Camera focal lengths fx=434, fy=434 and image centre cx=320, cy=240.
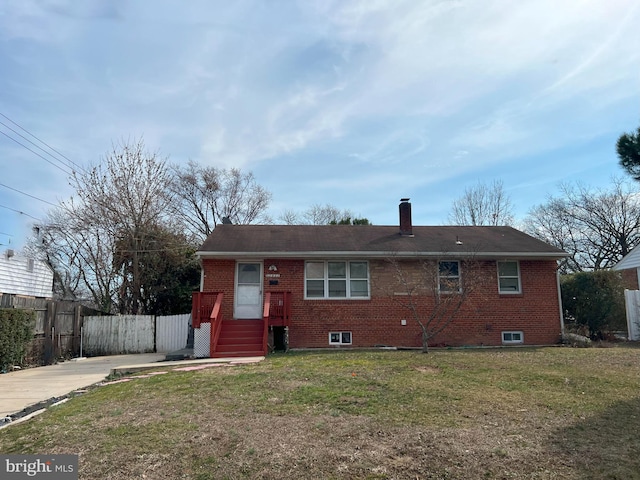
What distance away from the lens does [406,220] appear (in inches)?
675

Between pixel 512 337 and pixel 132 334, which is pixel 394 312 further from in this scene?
pixel 132 334

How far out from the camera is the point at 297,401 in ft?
20.6

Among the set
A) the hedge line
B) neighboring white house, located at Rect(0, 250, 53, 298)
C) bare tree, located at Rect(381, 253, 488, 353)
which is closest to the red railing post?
bare tree, located at Rect(381, 253, 488, 353)

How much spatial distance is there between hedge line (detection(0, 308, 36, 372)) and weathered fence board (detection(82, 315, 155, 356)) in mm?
4336

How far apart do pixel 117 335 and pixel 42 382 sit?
7476 mm

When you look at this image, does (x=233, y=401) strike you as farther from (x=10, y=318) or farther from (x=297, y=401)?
(x=10, y=318)

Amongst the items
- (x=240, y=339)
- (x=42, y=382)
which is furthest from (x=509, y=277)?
(x=42, y=382)

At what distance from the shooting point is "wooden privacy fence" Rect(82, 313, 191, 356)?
1661cm

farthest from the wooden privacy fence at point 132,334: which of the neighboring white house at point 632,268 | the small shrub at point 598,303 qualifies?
the neighboring white house at point 632,268

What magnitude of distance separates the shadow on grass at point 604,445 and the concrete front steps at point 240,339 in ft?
28.5

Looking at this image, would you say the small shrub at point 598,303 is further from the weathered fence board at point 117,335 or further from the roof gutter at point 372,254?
the weathered fence board at point 117,335

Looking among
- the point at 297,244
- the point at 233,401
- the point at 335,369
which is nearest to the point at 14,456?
the point at 233,401

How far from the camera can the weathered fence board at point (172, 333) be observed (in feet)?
55.8

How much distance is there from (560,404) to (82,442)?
19.8ft
